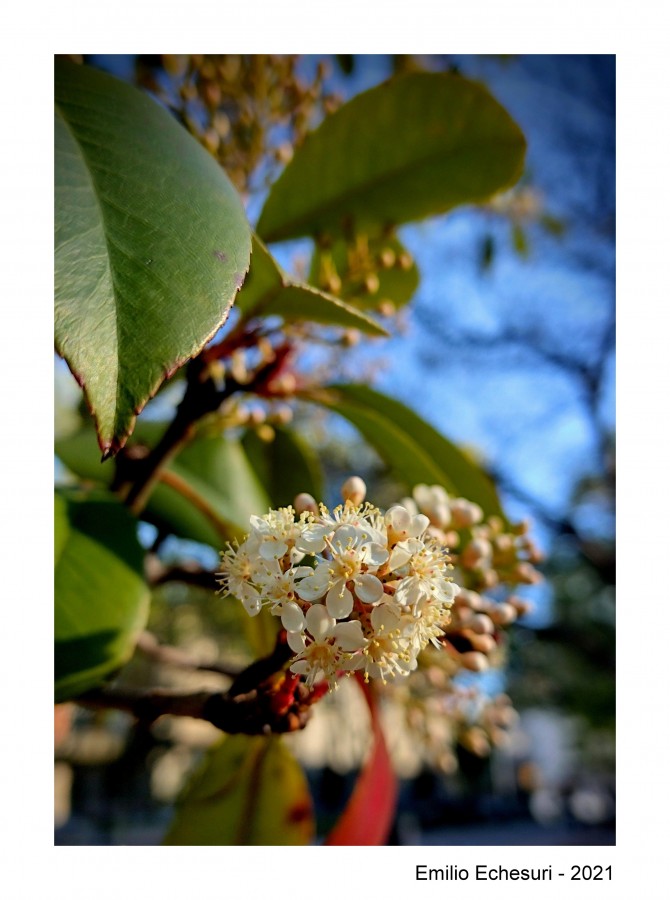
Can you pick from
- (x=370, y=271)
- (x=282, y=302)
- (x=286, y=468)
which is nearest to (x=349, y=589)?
(x=282, y=302)

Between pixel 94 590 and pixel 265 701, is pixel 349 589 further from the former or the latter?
pixel 94 590

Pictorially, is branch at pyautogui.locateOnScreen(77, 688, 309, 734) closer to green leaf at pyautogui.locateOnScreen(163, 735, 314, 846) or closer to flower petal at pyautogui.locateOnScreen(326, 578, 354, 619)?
flower petal at pyautogui.locateOnScreen(326, 578, 354, 619)

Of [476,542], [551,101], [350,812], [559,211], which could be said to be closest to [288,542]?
[476,542]

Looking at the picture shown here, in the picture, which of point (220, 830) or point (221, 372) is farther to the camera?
point (220, 830)

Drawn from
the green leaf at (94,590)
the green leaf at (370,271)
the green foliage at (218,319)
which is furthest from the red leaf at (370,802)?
the green leaf at (370,271)

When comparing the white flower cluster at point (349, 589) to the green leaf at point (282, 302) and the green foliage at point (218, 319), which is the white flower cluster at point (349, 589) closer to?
the green foliage at point (218, 319)

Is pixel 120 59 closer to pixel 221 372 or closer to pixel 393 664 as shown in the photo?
pixel 221 372
